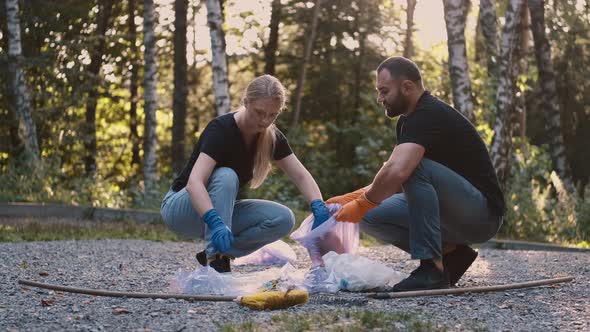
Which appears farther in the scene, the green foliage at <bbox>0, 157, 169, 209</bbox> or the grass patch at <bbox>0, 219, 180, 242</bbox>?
the green foliage at <bbox>0, 157, 169, 209</bbox>

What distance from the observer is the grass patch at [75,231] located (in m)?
8.95

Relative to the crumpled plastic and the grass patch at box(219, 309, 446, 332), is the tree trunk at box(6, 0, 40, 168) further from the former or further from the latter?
the grass patch at box(219, 309, 446, 332)

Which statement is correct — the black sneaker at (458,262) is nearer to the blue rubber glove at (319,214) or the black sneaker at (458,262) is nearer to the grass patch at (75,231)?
the blue rubber glove at (319,214)

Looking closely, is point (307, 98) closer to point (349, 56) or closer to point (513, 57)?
point (349, 56)

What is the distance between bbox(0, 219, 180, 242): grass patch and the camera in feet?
29.4

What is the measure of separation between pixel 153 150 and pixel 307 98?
26.2 ft

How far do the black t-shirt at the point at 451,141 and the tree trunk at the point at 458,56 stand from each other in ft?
20.5

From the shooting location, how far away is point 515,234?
434 inches

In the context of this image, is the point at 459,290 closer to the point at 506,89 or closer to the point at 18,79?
the point at 506,89

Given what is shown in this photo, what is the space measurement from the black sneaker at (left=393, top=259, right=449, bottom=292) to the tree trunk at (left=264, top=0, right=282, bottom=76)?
1734cm

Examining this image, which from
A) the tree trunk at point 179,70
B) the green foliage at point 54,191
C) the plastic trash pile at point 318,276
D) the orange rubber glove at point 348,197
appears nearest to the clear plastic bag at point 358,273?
the plastic trash pile at point 318,276

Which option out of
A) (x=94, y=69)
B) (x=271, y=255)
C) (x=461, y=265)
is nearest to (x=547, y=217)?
(x=271, y=255)

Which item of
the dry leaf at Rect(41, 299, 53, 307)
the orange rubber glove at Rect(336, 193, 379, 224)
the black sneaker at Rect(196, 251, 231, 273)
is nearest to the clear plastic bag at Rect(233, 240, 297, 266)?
the black sneaker at Rect(196, 251, 231, 273)

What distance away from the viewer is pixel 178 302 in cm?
507
